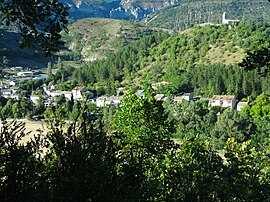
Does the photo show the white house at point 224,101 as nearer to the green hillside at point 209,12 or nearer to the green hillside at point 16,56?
the green hillside at point 16,56

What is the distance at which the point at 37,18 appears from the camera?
364 centimetres

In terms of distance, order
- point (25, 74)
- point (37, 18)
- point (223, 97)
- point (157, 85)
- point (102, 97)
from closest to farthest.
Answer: point (37, 18), point (223, 97), point (102, 97), point (157, 85), point (25, 74)

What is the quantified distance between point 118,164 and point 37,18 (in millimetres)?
2337

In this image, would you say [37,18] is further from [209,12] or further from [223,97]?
[209,12]

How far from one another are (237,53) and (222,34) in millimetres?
7951

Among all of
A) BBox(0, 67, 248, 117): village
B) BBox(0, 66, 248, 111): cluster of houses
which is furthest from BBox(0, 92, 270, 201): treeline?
BBox(0, 66, 248, 111): cluster of houses

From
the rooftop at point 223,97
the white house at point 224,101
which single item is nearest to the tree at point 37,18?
the white house at point 224,101

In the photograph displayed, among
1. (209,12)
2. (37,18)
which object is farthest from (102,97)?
(209,12)

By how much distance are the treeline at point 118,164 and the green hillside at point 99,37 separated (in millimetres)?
97720

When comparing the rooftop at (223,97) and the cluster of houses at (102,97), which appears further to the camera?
the rooftop at (223,97)

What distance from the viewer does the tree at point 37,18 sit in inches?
141

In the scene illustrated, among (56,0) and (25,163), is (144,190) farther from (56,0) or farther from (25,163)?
(56,0)

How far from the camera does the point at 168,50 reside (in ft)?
248

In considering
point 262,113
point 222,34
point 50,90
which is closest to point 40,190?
point 262,113
